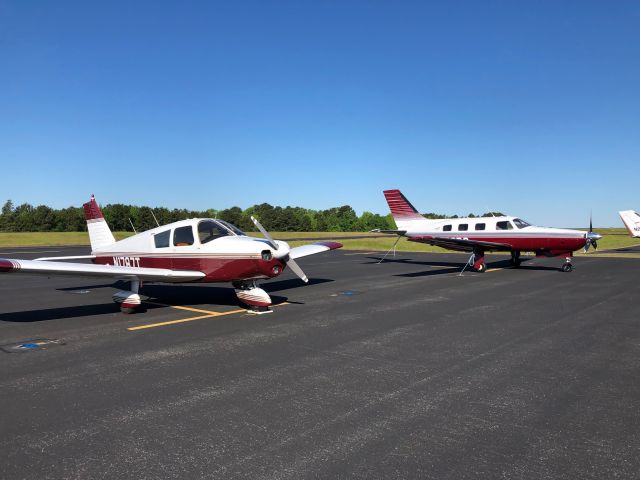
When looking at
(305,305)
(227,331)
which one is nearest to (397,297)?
(305,305)

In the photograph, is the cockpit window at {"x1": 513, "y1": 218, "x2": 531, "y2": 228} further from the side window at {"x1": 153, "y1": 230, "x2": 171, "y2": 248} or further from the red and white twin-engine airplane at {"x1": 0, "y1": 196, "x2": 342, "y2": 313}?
the side window at {"x1": 153, "y1": 230, "x2": 171, "y2": 248}

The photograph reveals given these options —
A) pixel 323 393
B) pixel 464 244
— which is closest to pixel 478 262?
pixel 464 244

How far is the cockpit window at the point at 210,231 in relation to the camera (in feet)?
35.1

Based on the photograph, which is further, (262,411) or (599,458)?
(262,411)

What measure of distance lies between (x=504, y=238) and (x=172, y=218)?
105602 millimetres

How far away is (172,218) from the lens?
376 feet

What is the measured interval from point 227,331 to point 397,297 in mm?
5965

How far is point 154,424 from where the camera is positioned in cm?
430

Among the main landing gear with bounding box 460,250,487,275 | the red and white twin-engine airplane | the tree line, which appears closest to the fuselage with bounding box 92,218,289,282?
the red and white twin-engine airplane

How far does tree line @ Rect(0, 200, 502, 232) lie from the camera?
104m

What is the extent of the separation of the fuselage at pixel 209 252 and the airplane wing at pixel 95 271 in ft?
1.21

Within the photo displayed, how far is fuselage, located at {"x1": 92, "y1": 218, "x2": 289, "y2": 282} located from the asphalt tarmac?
1.10 metres

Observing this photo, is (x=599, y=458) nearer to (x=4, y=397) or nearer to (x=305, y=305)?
(x=4, y=397)

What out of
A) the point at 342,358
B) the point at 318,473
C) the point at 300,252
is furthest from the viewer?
the point at 300,252
